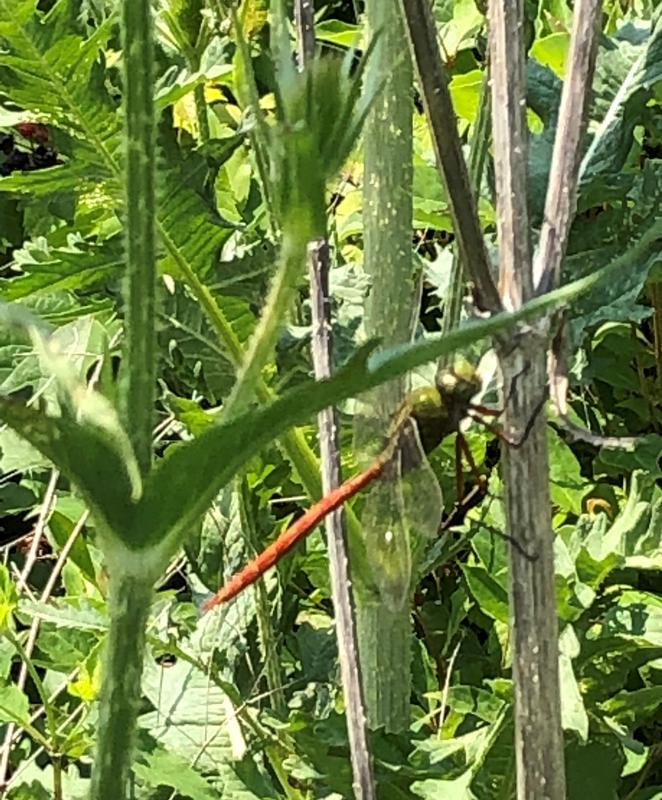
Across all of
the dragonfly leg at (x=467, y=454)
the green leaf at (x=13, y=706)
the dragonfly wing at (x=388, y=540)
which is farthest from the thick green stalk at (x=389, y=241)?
the green leaf at (x=13, y=706)

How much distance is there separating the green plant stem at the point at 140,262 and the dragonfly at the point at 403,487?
0.99 ft

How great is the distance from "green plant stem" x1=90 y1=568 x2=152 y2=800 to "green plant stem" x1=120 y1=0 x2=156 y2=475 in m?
0.04

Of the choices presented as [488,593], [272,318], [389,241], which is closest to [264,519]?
[488,593]

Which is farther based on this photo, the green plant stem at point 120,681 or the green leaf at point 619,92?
the green leaf at point 619,92

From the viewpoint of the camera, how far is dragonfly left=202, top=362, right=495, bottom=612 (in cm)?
75

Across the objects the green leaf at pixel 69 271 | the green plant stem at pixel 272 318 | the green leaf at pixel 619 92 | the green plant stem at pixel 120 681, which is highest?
the green leaf at pixel 619 92

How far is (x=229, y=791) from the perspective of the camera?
2.82 ft

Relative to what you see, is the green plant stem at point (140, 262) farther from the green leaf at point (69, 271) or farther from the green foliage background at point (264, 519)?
the green leaf at point (69, 271)

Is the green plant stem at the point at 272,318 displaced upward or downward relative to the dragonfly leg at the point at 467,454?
downward

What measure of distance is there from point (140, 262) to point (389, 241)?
0.32 meters

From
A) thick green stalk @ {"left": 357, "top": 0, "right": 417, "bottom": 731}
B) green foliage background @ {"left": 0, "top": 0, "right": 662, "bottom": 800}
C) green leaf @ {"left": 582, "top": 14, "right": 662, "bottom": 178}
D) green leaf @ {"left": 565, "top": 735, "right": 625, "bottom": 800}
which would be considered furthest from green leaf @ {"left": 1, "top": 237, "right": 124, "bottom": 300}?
green leaf @ {"left": 565, "top": 735, "right": 625, "bottom": 800}

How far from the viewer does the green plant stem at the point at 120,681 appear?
44cm

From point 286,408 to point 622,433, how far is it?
2.74 feet

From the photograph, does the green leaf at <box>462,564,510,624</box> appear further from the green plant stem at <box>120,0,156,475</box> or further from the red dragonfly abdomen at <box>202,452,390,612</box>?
the green plant stem at <box>120,0,156,475</box>
